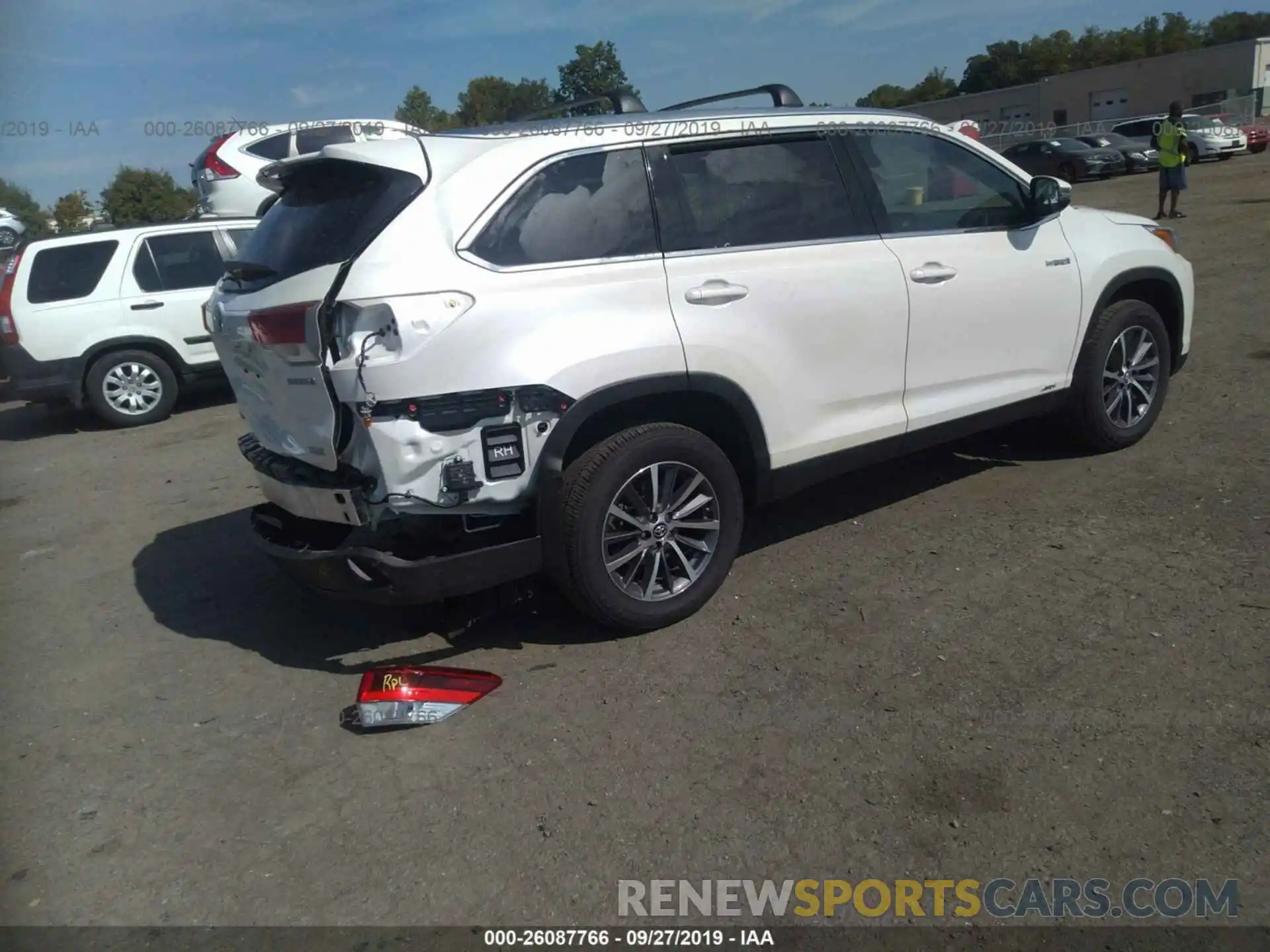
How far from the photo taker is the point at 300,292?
363 cm

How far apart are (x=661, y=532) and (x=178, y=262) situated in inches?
299

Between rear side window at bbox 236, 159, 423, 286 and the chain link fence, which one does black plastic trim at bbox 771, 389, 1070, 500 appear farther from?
the chain link fence

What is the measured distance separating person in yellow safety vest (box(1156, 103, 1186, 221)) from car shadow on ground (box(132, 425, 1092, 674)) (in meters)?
11.3

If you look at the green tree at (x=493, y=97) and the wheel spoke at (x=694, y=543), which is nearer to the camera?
the wheel spoke at (x=694, y=543)

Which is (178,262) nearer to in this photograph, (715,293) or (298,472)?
(298,472)

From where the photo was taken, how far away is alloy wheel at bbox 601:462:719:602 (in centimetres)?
399

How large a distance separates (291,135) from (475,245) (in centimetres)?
879

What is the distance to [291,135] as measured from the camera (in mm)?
11258

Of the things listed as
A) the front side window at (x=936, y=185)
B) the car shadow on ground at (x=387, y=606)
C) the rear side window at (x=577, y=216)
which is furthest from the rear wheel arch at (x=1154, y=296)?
the rear side window at (x=577, y=216)

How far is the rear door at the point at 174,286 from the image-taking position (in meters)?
9.48

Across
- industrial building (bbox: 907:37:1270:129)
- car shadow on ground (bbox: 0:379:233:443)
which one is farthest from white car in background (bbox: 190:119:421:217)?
industrial building (bbox: 907:37:1270:129)

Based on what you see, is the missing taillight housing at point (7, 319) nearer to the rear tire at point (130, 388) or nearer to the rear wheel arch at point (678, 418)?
the rear tire at point (130, 388)

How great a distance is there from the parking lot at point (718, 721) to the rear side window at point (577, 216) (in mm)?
1514

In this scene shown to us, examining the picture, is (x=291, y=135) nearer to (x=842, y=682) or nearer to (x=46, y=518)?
(x=46, y=518)
